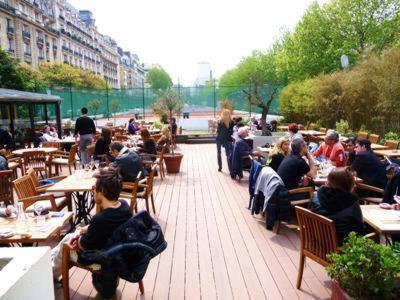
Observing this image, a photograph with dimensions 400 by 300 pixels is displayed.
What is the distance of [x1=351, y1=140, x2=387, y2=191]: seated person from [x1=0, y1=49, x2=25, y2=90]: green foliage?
1876 centimetres

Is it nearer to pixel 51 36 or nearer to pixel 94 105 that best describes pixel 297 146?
pixel 94 105

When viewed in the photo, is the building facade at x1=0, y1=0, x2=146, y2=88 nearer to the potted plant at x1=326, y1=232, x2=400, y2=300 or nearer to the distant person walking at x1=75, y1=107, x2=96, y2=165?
the distant person walking at x1=75, y1=107, x2=96, y2=165

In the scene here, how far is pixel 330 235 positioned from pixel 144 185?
2959 millimetres

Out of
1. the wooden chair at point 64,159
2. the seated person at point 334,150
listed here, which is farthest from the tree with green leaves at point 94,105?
the seated person at point 334,150

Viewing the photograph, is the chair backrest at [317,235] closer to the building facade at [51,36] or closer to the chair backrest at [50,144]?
the chair backrest at [50,144]

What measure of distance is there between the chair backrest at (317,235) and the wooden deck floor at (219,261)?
0.38m

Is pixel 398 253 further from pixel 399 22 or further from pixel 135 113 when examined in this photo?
pixel 135 113

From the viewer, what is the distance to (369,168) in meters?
4.67

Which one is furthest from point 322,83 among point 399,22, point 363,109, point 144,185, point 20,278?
point 20,278

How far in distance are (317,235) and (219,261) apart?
1.21 meters

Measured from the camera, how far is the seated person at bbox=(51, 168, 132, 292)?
8.93 feet

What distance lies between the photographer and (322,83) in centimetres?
1263

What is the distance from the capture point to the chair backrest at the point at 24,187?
4141 millimetres

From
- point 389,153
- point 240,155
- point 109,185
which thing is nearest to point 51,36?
point 240,155
